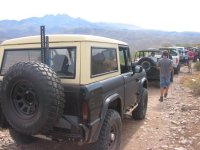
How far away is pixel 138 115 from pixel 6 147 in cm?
310

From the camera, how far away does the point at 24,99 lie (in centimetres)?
419

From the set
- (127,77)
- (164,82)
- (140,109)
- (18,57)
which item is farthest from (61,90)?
(164,82)

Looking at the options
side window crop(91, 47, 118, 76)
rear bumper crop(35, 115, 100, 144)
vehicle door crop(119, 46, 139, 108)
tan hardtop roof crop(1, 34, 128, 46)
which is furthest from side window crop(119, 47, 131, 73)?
A: rear bumper crop(35, 115, 100, 144)

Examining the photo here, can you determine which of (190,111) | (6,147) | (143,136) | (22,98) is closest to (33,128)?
(22,98)

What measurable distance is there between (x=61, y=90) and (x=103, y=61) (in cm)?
118

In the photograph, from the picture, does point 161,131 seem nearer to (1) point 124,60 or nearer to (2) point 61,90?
(1) point 124,60

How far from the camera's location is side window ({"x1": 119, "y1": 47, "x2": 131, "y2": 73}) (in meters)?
6.08

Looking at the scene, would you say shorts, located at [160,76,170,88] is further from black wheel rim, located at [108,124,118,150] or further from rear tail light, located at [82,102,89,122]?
rear tail light, located at [82,102,89,122]

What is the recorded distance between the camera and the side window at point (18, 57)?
4.85 metres

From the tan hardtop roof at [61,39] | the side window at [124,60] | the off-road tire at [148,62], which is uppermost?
the tan hardtop roof at [61,39]

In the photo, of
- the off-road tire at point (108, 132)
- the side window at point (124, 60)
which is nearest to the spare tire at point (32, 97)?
the off-road tire at point (108, 132)

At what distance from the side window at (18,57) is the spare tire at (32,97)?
781 mm

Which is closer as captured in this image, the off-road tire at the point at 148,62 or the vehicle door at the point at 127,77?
the vehicle door at the point at 127,77

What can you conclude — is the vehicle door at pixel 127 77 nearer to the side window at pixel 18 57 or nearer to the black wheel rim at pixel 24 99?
the side window at pixel 18 57
